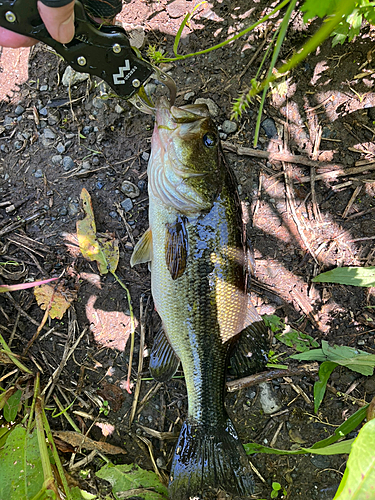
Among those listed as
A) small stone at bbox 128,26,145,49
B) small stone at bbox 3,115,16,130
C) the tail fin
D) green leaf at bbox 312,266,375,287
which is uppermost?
small stone at bbox 128,26,145,49

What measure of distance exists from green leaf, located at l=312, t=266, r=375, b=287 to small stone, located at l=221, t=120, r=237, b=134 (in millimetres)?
1473

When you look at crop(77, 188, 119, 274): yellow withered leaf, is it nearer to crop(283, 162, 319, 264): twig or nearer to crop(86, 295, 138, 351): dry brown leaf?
crop(86, 295, 138, 351): dry brown leaf

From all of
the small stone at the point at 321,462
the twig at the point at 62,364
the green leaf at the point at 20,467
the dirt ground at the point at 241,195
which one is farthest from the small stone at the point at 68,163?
the small stone at the point at 321,462

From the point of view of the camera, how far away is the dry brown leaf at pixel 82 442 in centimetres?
297

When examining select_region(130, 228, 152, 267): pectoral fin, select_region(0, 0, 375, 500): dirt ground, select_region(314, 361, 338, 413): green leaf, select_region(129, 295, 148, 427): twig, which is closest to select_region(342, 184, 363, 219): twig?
select_region(0, 0, 375, 500): dirt ground

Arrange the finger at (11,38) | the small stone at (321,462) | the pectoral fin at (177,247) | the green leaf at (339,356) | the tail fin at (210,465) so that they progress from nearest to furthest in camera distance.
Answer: the finger at (11,38) → the pectoral fin at (177,247) → the tail fin at (210,465) → the green leaf at (339,356) → the small stone at (321,462)

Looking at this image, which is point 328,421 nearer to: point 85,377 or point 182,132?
point 85,377

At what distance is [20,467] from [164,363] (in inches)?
47.9

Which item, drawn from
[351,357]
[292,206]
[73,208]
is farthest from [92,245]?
[351,357]

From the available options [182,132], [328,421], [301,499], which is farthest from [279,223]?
[301,499]

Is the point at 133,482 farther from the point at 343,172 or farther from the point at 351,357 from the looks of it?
the point at 343,172

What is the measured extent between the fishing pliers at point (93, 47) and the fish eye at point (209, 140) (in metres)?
0.42

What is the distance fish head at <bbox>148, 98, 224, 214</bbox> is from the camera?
2387 millimetres

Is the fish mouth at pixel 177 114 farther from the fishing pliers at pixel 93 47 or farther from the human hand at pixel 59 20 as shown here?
the human hand at pixel 59 20
